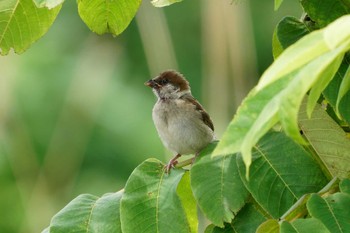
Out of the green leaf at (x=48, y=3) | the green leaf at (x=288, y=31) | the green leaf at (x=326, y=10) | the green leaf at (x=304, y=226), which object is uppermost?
the green leaf at (x=48, y=3)

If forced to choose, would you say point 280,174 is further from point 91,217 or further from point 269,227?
point 91,217

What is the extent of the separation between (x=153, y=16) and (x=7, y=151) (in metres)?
2.52

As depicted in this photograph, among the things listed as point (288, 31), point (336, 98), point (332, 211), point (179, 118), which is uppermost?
point (288, 31)

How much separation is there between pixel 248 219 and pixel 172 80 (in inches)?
62.9

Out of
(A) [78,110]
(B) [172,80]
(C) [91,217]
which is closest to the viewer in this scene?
(C) [91,217]

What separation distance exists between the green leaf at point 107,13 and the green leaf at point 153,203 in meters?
0.28

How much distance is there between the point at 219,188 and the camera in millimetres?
1583

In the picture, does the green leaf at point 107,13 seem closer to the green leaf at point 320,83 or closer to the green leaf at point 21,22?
the green leaf at point 21,22

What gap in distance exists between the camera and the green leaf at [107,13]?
1.77 metres

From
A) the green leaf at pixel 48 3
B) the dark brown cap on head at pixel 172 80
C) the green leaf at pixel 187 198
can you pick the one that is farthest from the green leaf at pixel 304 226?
the dark brown cap on head at pixel 172 80

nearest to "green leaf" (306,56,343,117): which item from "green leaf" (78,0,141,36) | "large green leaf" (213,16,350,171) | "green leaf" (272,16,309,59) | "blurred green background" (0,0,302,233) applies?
"large green leaf" (213,16,350,171)

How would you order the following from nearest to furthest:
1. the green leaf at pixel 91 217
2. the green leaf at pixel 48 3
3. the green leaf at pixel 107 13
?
1. the green leaf at pixel 48 3
2. the green leaf at pixel 91 217
3. the green leaf at pixel 107 13

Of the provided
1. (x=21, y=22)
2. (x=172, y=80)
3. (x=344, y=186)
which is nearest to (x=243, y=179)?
(x=344, y=186)

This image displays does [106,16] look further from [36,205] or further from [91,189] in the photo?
[91,189]
